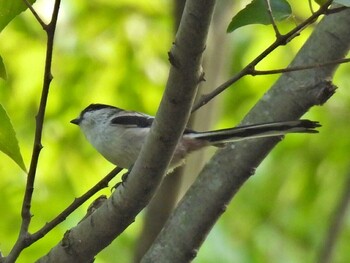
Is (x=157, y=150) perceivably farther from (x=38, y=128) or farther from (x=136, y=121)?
(x=136, y=121)

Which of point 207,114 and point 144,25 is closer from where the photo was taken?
point 207,114

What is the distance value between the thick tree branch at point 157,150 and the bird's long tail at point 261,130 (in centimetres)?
37

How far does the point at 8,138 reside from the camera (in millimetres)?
1966

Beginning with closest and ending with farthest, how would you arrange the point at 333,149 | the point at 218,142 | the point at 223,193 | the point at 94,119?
the point at 218,142, the point at 223,193, the point at 94,119, the point at 333,149

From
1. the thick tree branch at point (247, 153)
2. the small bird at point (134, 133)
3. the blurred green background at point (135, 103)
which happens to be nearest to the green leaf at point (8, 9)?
the small bird at point (134, 133)

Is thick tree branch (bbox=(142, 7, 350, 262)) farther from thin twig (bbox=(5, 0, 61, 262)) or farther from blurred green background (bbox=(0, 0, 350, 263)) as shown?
blurred green background (bbox=(0, 0, 350, 263))

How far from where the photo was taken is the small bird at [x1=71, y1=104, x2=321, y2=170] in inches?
80.4

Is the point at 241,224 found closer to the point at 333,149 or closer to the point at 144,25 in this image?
the point at 333,149

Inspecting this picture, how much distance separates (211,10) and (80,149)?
265 centimetres

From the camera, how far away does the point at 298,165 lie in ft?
13.3

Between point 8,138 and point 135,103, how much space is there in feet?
6.45

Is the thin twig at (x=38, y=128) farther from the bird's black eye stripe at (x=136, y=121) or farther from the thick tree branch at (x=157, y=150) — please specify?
the bird's black eye stripe at (x=136, y=121)

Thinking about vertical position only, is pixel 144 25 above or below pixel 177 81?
above

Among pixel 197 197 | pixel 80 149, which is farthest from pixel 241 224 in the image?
pixel 197 197
